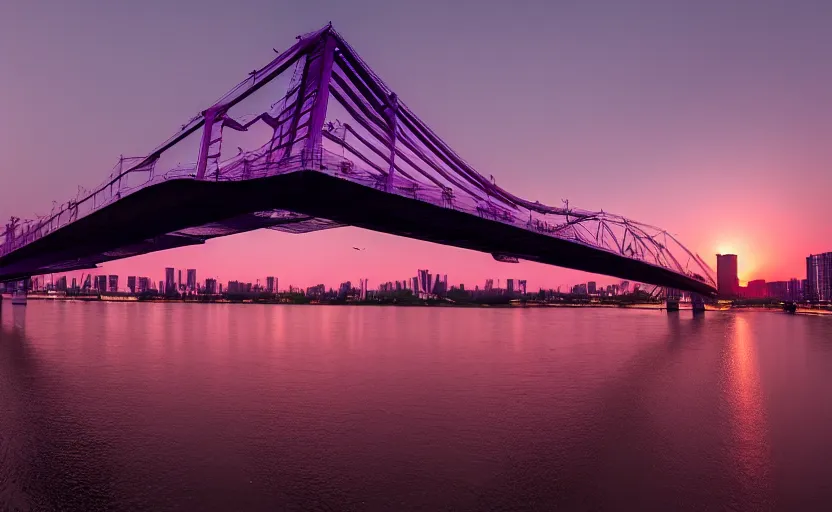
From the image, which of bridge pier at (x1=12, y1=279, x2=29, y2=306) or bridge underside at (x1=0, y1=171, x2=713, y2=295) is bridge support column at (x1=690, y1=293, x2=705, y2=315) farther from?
bridge pier at (x1=12, y1=279, x2=29, y2=306)

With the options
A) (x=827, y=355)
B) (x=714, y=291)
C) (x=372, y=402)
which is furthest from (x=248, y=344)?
(x=714, y=291)

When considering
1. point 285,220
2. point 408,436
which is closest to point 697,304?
point 285,220

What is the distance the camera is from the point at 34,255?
5491 centimetres

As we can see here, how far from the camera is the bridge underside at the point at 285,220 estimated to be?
27078 millimetres

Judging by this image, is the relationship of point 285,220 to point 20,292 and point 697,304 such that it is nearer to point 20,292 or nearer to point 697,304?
point 697,304

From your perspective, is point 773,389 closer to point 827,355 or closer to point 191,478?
point 827,355

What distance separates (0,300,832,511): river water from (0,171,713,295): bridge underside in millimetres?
8513

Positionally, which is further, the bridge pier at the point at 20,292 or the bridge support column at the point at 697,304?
the bridge pier at the point at 20,292

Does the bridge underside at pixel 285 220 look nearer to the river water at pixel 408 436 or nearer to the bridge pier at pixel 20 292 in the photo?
the river water at pixel 408 436

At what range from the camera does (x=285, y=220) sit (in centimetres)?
3509

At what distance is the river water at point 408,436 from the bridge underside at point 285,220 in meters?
8.51

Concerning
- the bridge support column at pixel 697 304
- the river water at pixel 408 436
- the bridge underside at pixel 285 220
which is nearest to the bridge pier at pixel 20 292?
the bridge underside at pixel 285 220

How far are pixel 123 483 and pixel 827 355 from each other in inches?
1670

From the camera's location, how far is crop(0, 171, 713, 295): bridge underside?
2708 centimetres
